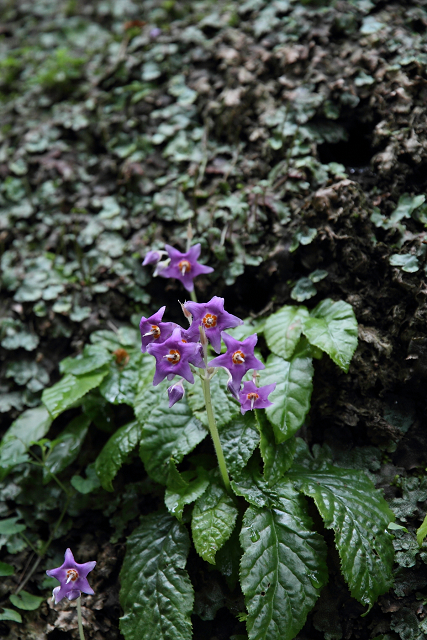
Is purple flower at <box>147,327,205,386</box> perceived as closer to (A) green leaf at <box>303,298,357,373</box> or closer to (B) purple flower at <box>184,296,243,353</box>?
(B) purple flower at <box>184,296,243,353</box>

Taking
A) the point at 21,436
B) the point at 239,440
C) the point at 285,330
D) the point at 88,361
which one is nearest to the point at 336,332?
the point at 285,330

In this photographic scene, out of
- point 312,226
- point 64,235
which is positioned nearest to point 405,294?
point 312,226

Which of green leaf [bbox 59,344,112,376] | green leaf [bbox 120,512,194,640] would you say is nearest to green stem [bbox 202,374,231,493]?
green leaf [bbox 120,512,194,640]

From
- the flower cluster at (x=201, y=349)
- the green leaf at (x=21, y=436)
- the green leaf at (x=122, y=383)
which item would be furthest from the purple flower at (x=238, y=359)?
the green leaf at (x=21, y=436)

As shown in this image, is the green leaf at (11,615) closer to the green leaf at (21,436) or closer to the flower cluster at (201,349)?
the green leaf at (21,436)

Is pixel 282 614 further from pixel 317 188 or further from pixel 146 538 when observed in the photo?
pixel 317 188

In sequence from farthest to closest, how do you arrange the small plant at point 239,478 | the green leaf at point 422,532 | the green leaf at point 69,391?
the green leaf at point 69,391 < the green leaf at point 422,532 < the small plant at point 239,478
